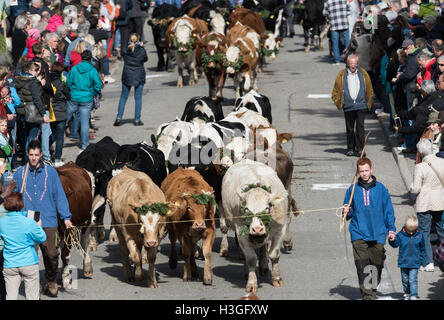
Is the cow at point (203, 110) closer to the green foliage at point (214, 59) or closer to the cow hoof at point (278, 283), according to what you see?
the green foliage at point (214, 59)

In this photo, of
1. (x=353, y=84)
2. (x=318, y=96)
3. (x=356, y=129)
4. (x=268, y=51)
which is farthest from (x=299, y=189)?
(x=268, y=51)

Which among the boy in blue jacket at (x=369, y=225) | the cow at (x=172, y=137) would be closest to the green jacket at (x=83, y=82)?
the cow at (x=172, y=137)

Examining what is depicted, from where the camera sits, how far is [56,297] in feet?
43.5

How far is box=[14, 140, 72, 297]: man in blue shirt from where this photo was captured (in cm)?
1291

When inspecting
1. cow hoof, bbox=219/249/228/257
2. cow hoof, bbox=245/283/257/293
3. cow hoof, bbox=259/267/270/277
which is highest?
cow hoof, bbox=245/283/257/293

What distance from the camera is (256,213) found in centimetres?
1307

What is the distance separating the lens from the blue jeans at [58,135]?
2044 centimetres

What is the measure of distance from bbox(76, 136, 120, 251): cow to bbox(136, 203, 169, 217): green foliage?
2562 millimetres

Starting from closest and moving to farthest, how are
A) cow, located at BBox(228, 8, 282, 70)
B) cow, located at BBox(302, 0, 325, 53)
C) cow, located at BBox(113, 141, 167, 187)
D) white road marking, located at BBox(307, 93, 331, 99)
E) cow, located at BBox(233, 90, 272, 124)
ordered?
cow, located at BBox(113, 141, 167, 187)
cow, located at BBox(233, 90, 272, 124)
white road marking, located at BBox(307, 93, 331, 99)
cow, located at BBox(228, 8, 282, 70)
cow, located at BBox(302, 0, 325, 53)

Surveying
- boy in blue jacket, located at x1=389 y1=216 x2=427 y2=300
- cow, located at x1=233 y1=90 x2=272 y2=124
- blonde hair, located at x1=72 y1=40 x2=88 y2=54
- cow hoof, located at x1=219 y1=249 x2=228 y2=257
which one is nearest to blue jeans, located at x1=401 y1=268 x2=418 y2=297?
boy in blue jacket, located at x1=389 y1=216 x2=427 y2=300

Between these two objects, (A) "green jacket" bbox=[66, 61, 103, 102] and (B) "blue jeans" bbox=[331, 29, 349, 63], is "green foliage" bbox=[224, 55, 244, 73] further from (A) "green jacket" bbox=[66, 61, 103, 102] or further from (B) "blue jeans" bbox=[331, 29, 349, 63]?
(B) "blue jeans" bbox=[331, 29, 349, 63]

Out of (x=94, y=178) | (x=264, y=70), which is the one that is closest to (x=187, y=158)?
(x=94, y=178)

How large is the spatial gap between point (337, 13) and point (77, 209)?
61.6 feet

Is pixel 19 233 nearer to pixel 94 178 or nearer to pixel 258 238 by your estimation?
pixel 258 238
